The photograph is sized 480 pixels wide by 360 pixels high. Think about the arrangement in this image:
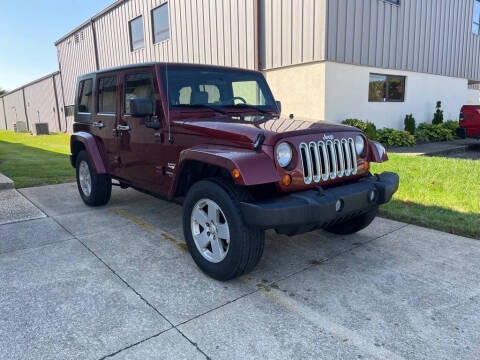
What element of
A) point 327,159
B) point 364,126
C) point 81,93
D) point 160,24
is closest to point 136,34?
point 160,24

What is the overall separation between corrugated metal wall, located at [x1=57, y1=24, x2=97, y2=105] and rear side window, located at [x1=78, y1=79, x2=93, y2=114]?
17887mm

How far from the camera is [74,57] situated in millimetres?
23422

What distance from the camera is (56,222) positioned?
15.2ft

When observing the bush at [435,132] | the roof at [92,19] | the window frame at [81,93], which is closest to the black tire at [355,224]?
the window frame at [81,93]

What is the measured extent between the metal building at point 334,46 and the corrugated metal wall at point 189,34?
34 mm

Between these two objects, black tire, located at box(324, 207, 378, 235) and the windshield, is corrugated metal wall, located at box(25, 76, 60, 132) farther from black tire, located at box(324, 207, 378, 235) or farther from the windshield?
black tire, located at box(324, 207, 378, 235)

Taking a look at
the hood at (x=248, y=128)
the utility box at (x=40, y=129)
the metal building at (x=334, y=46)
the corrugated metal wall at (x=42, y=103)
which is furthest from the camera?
the corrugated metal wall at (x=42, y=103)

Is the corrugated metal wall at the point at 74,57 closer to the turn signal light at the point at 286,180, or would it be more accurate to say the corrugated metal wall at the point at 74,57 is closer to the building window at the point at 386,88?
the building window at the point at 386,88

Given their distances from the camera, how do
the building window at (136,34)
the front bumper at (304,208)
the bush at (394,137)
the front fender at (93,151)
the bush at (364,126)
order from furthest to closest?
the building window at (136,34)
the bush at (394,137)
the bush at (364,126)
the front fender at (93,151)
the front bumper at (304,208)

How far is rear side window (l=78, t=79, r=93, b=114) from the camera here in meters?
5.11

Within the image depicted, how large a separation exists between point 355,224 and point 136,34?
54.3 ft

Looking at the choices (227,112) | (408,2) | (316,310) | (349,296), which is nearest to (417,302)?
(349,296)

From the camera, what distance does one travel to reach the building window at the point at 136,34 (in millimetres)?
16766

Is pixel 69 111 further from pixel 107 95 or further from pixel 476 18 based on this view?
pixel 476 18
